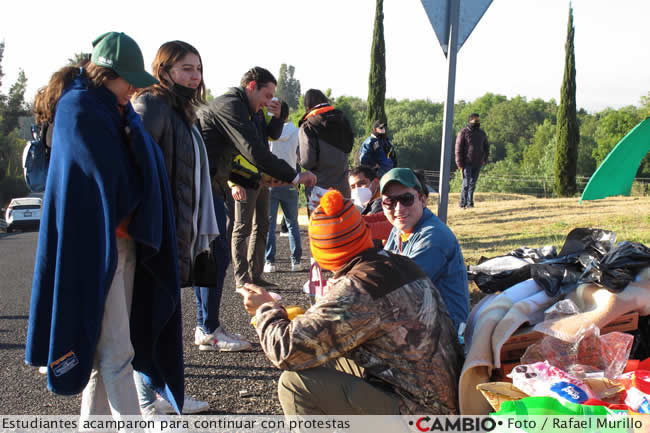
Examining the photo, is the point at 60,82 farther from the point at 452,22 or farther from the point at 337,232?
the point at 452,22

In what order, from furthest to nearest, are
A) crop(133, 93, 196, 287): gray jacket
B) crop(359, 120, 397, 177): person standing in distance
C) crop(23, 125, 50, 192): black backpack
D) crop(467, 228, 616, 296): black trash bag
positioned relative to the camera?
crop(359, 120, 397, 177): person standing in distance → crop(467, 228, 616, 296): black trash bag → crop(133, 93, 196, 287): gray jacket → crop(23, 125, 50, 192): black backpack

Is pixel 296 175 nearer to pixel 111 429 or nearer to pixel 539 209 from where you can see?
pixel 111 429

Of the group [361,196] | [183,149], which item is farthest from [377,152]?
[183,149]

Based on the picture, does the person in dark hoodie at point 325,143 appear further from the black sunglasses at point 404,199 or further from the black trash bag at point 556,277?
the black trash bag at point 556,277

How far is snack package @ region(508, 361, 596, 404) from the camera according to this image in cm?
232

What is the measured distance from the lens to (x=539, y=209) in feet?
41.6

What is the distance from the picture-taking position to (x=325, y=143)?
18.8ft

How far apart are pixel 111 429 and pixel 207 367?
1.26 metres

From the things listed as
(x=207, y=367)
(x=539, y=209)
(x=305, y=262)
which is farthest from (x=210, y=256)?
(x=539, y=209)

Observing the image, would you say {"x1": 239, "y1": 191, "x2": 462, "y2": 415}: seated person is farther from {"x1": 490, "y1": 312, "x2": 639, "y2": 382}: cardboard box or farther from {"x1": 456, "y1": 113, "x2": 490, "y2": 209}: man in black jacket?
{"x1": 456, "y1": 113, "x2": 490, "y2": 209}: man in black jacket

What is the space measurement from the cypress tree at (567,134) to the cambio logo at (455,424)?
1025 inches

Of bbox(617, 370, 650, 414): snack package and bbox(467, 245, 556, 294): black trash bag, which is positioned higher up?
bbox(467, 245, 556, 294): black trash bag

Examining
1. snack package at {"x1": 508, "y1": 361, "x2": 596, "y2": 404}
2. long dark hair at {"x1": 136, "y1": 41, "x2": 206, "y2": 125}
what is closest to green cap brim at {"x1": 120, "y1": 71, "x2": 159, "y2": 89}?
long dark hair at {"x1": 136, "y1": 41, "x2": 206, "y2": 125}

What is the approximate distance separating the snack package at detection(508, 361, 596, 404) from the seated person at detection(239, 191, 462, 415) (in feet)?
0.93
